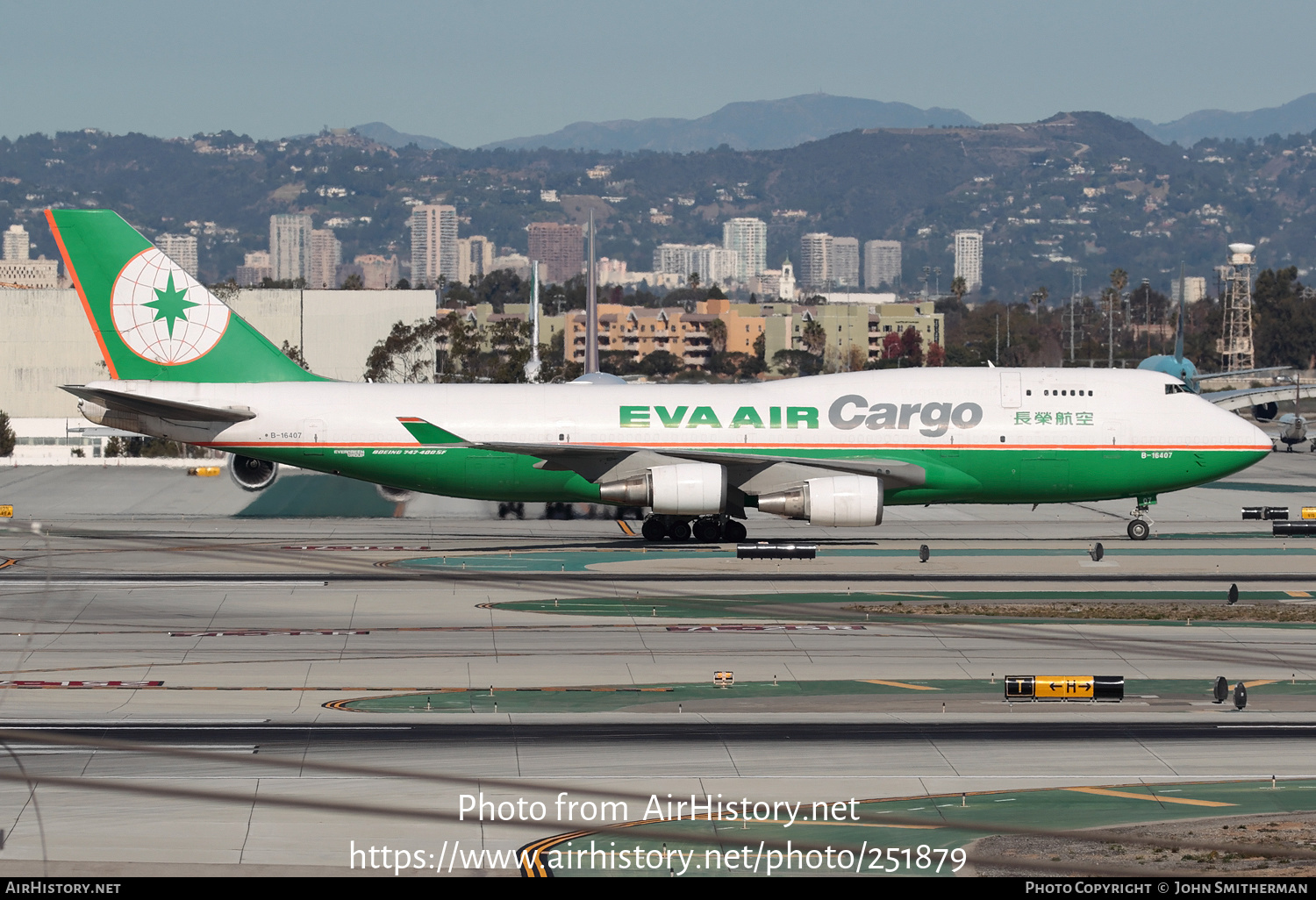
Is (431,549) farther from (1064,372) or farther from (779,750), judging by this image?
(779,750)

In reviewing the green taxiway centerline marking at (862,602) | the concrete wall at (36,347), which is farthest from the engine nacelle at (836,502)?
the concrete wall at (36,347)

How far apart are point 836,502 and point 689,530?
5681 mm

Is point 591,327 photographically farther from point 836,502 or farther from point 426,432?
point 836,502

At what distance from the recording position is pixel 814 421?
43.5m

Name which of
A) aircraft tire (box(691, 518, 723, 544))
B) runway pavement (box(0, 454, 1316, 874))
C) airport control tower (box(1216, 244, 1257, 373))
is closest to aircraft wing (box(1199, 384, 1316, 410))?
runway pavement (box(0, 454, 1316, 874))

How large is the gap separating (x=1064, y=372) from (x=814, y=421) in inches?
337

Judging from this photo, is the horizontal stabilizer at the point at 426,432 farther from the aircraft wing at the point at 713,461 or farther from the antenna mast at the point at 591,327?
the antenna mast at the point at 591,327

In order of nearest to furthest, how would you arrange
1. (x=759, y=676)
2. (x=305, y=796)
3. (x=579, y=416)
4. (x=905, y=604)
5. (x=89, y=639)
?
1. (x=305, y=796)
2. (x=759, y=676)
3. (x=89, y=639)
4. (x=905, y=604)
5. (x=579, y=416)

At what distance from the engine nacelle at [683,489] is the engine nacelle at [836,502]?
1.75 m

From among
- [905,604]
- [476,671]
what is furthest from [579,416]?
[476,671]

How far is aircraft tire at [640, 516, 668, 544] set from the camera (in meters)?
45.3

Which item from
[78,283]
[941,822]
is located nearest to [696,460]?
[78,283]

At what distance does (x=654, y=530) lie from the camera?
149ft

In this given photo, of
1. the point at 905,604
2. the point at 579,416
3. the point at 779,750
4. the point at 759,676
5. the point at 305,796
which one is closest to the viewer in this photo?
the point at 305,796
